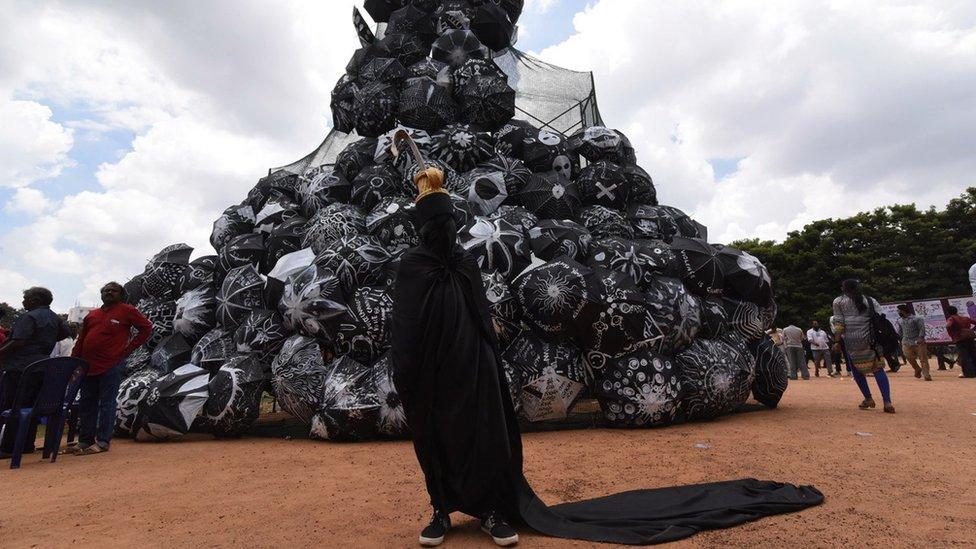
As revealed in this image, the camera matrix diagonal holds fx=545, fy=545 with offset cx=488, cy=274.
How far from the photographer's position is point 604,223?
786cm

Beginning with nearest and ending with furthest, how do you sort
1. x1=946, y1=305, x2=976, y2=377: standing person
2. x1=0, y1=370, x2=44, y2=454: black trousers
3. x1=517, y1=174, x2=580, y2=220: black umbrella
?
x1=0, y1=370, x2=44, y2=454: black trousers, x1=517, y1=174, x2=580, y2=220: black umbrella, x1=946, y1=305, x2=976, y2=377: standing person

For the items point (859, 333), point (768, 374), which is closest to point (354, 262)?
point (768, 374)

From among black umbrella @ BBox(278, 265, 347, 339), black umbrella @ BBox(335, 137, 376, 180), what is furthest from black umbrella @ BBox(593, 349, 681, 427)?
black umbrella @ BBox(335, 137, 376, 180)

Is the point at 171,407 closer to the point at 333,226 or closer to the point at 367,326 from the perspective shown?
the point at 367,326

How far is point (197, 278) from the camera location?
28.9 feet

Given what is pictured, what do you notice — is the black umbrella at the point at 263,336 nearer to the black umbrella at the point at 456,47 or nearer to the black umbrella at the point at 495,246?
the black umbrella at the point at 495,246

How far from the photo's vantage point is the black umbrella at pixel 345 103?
9.60 meters

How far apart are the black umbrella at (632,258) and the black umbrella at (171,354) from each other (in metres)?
5.95

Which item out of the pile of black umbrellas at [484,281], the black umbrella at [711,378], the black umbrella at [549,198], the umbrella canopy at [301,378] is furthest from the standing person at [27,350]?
the black umbrella at [711,378]

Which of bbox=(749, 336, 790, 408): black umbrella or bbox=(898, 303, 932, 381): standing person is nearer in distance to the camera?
bbox=(749, 336, 790, 408): black umbrella

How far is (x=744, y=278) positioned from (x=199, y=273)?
8.34 metres

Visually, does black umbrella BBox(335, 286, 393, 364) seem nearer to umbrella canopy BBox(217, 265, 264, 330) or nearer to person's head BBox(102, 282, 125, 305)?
umbrella canopy BBox(217, 265, 264, 330)

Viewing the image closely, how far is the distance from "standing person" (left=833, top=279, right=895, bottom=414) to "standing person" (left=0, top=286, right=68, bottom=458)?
9.41m

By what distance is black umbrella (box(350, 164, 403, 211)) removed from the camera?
779 centimetres
